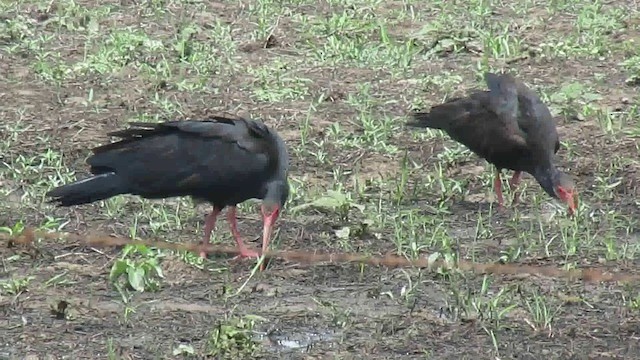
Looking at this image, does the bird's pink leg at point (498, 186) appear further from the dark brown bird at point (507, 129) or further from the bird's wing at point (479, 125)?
the bird's wing at point (479, 125)

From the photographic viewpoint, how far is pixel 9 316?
6285mm

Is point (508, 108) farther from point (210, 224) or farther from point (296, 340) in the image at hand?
point (296, 340)

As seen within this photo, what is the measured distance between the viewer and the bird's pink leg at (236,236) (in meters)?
7.14

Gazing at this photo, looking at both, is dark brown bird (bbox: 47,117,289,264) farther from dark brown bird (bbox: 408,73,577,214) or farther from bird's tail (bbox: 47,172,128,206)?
dark brown bird (bbox: 408,73,577,214)

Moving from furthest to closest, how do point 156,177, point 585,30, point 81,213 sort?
point 585,30 < point 81,213 < point 156,177

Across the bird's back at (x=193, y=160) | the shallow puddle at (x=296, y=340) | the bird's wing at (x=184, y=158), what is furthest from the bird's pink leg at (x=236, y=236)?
the shallow puddle at (x=296, y=340)

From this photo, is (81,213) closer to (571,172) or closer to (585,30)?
(571,172)

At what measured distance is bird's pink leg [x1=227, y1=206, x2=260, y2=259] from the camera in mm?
7145

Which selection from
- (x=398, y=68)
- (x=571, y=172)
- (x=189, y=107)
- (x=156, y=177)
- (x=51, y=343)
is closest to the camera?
(x=51, y=343)

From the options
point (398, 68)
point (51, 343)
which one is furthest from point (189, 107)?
point (51, 343)

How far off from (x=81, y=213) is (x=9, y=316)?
1550mm

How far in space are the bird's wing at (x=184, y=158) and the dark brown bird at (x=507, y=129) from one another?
1.79 metres

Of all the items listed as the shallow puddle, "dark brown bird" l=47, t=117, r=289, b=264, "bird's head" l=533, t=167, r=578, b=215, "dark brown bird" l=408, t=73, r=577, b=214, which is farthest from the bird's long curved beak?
"bird's head" l=533, t=167, r=578, b=215

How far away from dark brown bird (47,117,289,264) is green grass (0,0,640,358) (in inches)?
13.9
